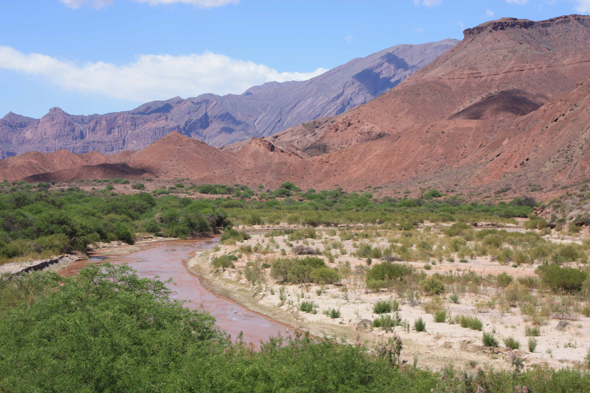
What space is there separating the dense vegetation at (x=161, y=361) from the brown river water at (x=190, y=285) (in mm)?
1961

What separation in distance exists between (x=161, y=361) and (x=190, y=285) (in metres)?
13.4

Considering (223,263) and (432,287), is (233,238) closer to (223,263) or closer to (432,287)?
(223,263)

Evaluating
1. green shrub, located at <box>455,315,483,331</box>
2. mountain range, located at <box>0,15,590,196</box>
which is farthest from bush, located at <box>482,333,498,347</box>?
mountain range, located at <box>0,15,590,196</box>

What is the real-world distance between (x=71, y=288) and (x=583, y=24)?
175m

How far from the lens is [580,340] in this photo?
10039 mm

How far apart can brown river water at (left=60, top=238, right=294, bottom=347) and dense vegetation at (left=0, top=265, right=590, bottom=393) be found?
6.44 ft

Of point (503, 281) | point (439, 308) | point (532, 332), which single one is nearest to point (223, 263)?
point (439, 308)

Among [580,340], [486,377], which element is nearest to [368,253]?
[580,340]

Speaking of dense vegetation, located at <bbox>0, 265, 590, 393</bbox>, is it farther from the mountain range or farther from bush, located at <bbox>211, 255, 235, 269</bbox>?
the mountain range

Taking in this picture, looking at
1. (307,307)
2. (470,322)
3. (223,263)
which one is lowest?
(223,263)

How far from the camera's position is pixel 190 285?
63.5 feet

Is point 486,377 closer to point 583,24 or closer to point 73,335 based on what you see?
point 73,335

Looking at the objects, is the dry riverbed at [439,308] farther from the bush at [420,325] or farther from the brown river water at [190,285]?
the brown river water at [190,285]

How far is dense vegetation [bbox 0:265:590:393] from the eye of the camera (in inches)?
225
